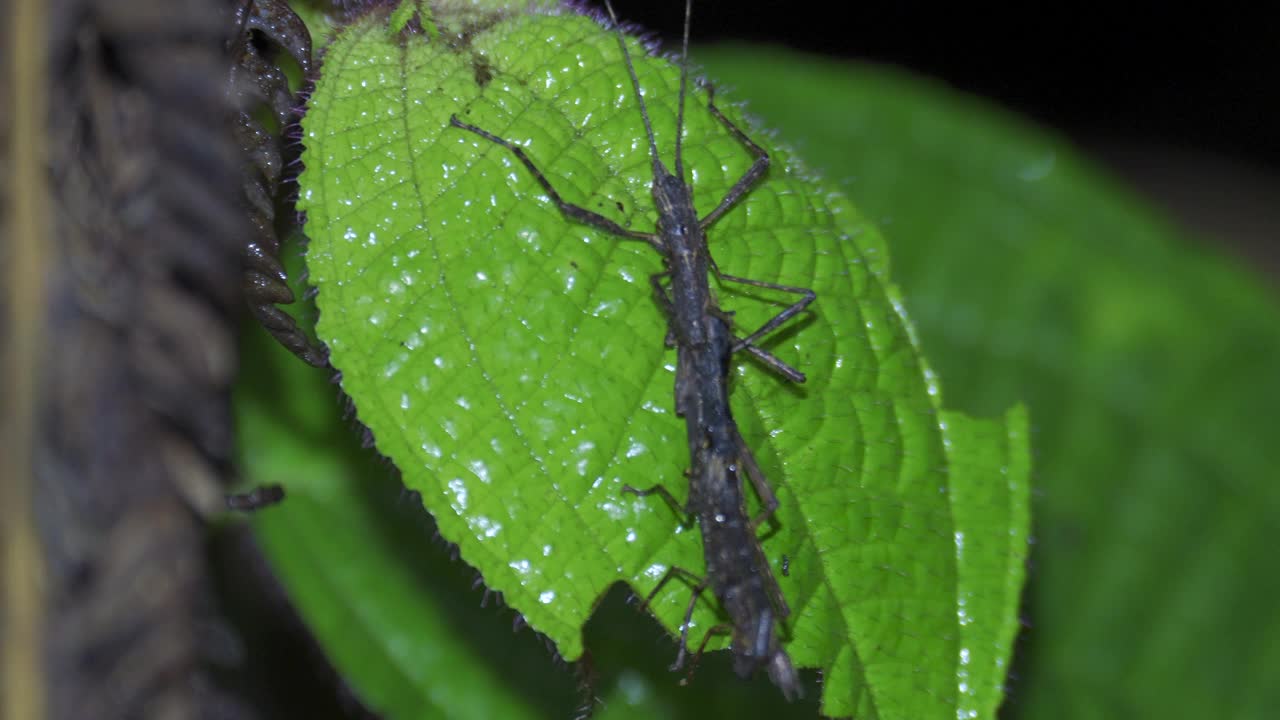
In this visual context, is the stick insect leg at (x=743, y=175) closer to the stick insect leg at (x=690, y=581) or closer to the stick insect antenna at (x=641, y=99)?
the stick insect antenna at (x=641, y=99)

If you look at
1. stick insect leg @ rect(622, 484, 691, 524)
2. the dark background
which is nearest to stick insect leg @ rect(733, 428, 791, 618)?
stick insect leg @ rect(622, 484, 691, 524)

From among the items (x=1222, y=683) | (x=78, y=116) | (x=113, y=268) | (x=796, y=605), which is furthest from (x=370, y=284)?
(x=1222, y=683)

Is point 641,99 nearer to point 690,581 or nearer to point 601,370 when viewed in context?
point 601,370

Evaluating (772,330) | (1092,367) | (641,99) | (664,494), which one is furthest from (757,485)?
(1092,367)

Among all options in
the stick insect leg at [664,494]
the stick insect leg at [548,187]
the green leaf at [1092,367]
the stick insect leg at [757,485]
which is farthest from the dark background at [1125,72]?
the stick insect leg at [664,494]

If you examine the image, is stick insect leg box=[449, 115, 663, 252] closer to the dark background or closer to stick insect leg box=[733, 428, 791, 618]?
stick insect leg box=[733, 428, 791, 618]

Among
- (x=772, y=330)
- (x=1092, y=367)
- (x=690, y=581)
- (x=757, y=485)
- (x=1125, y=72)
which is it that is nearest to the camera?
(x=690, y=581)
